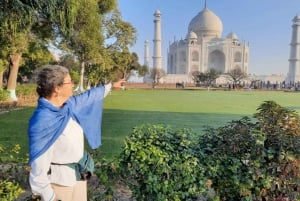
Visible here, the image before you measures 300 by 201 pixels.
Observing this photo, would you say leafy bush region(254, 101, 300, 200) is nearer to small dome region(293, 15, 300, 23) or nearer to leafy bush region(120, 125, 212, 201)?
leafy bush region(120, 125, 212, 201)

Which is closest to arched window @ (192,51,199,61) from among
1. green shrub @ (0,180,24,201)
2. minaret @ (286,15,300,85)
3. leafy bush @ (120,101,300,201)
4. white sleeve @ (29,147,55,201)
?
minaret @ (286,15,300,85)

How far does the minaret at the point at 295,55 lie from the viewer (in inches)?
3103

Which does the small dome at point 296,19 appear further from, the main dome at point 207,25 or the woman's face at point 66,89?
the woman's face at point 66,89

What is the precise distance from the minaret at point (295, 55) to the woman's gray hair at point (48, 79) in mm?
83798

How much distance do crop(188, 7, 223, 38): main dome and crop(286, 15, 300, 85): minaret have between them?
17.2m

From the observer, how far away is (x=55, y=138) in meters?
2.05

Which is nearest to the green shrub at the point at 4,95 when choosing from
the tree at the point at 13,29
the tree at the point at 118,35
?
the tree at the point at 13,29

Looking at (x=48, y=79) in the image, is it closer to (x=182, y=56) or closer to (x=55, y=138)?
(x=55, y=138)

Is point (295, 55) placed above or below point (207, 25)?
below

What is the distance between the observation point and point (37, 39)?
17453mm

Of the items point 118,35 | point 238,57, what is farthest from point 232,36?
point 118,35

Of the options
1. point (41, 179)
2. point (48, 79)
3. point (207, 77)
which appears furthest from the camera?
point (207, 77)

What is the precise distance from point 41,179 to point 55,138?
0.25m

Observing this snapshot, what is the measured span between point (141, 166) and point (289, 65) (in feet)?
286
